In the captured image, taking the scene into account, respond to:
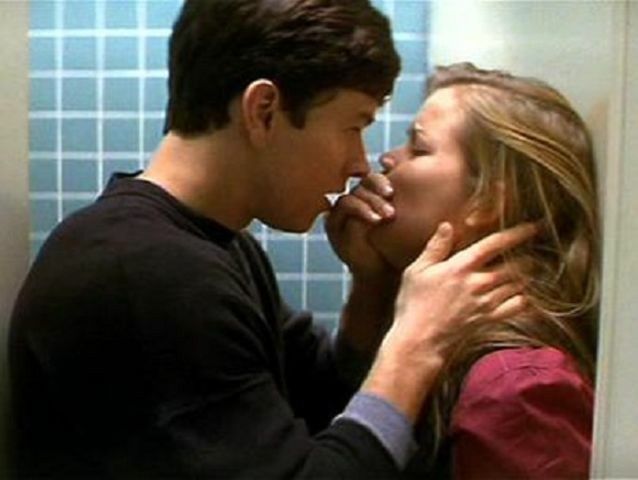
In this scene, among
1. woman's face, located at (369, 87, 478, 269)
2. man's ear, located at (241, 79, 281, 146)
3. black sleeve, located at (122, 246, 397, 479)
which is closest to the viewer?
black sleeve, located at (122, 246, 397, 479)

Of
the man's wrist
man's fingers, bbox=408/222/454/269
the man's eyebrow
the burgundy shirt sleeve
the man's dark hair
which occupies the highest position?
the man's dark hair

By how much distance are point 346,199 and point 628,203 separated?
401mm

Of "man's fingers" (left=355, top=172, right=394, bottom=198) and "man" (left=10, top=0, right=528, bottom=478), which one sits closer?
"man" (left=10, top=0, right=528, bottom=478)

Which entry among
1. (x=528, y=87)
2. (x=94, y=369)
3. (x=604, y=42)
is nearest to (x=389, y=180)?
(x=528, y=87)

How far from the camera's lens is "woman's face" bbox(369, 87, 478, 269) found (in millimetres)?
1112

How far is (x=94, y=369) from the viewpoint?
94 centimetres

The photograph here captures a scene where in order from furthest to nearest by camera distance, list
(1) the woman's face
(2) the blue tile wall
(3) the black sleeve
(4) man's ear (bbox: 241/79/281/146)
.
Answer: (2) the blue tile wall → (1) the woman's face → (4) man's ear (bbox: 241/79/281/146) → (3) the black sleeve

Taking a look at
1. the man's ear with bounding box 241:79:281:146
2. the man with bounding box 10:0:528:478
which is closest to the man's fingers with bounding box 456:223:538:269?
the man with bounding box 10:0:528:478

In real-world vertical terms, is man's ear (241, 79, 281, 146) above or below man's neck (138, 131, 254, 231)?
above

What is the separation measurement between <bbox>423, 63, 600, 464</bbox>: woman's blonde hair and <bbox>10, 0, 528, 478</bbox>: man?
3cm

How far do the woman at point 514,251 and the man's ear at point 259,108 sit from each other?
17cm

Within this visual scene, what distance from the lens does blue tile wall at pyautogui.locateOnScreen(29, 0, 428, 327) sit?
1422 millimetres

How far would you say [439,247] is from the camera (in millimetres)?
1049

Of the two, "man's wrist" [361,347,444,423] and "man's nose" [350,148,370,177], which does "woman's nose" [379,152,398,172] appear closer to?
"man's nose" [350,148,370,177]
